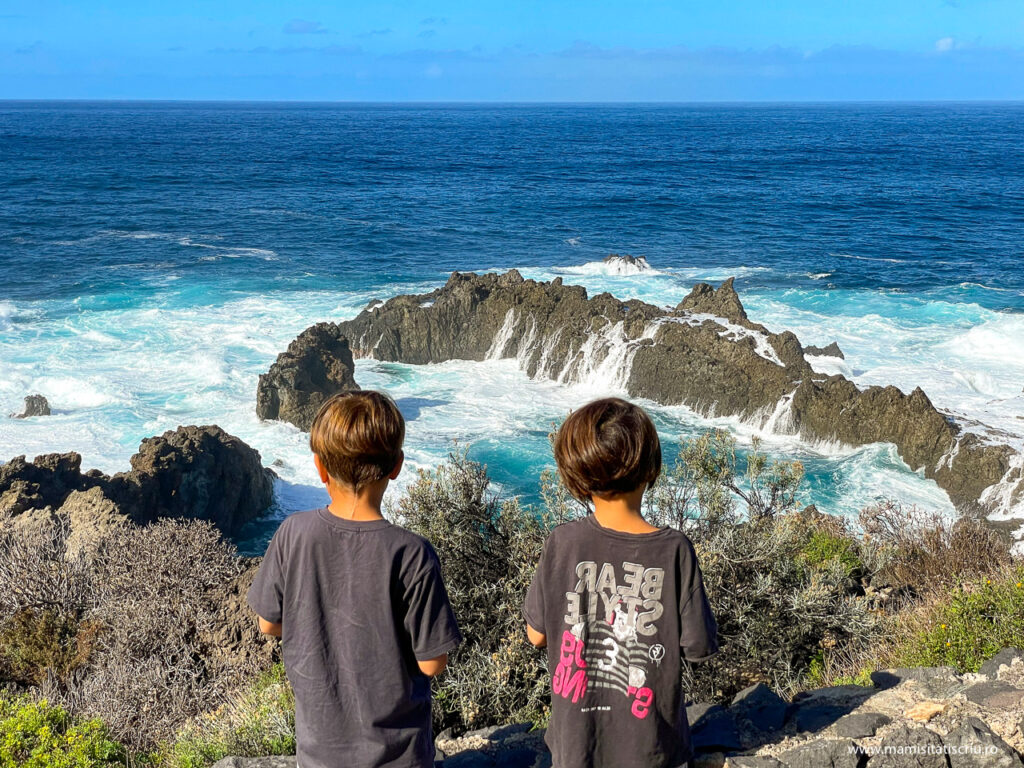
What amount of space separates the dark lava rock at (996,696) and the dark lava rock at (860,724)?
547 mm

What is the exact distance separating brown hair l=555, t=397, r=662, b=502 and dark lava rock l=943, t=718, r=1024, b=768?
7.21 ft

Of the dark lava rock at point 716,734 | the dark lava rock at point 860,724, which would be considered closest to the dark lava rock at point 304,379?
the dark lava rock at point 716,734

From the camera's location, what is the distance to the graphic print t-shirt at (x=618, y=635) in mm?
2928

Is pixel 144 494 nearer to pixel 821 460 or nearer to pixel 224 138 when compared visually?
pixel 821 460

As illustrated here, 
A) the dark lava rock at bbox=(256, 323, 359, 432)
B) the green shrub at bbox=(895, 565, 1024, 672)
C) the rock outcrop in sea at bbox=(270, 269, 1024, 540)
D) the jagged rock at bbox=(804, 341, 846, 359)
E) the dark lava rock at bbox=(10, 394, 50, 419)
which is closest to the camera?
the green shrub at bbox=(895, 565, 1024, 672)

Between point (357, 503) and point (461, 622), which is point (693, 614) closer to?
point (357, 503)

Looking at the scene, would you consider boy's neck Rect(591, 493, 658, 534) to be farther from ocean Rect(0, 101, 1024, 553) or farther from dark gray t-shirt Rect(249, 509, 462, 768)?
ocean Rect(0, 101, 1024, 553)

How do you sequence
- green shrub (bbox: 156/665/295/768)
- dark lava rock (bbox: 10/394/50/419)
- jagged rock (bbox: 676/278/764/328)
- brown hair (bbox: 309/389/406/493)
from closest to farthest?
brown hair (bbox: 309/389/406/493)
green shrub (bbox: 156/665/295/768)
dark lava rock (bbox: 10/394/50/419)
jagged rock (bbox: 676/278/764/328)

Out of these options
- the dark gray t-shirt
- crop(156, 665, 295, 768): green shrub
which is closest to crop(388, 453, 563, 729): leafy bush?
crop(156, 665, 295, 768): green shrub

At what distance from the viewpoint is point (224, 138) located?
10600 centimetres

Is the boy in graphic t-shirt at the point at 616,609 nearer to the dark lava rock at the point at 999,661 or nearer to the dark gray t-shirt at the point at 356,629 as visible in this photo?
the dark gray t-shirt at the point at 356,629

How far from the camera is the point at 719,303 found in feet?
68.9

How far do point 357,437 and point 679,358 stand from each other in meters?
16.9

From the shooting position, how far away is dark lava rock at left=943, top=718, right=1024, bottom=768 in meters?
3.78
